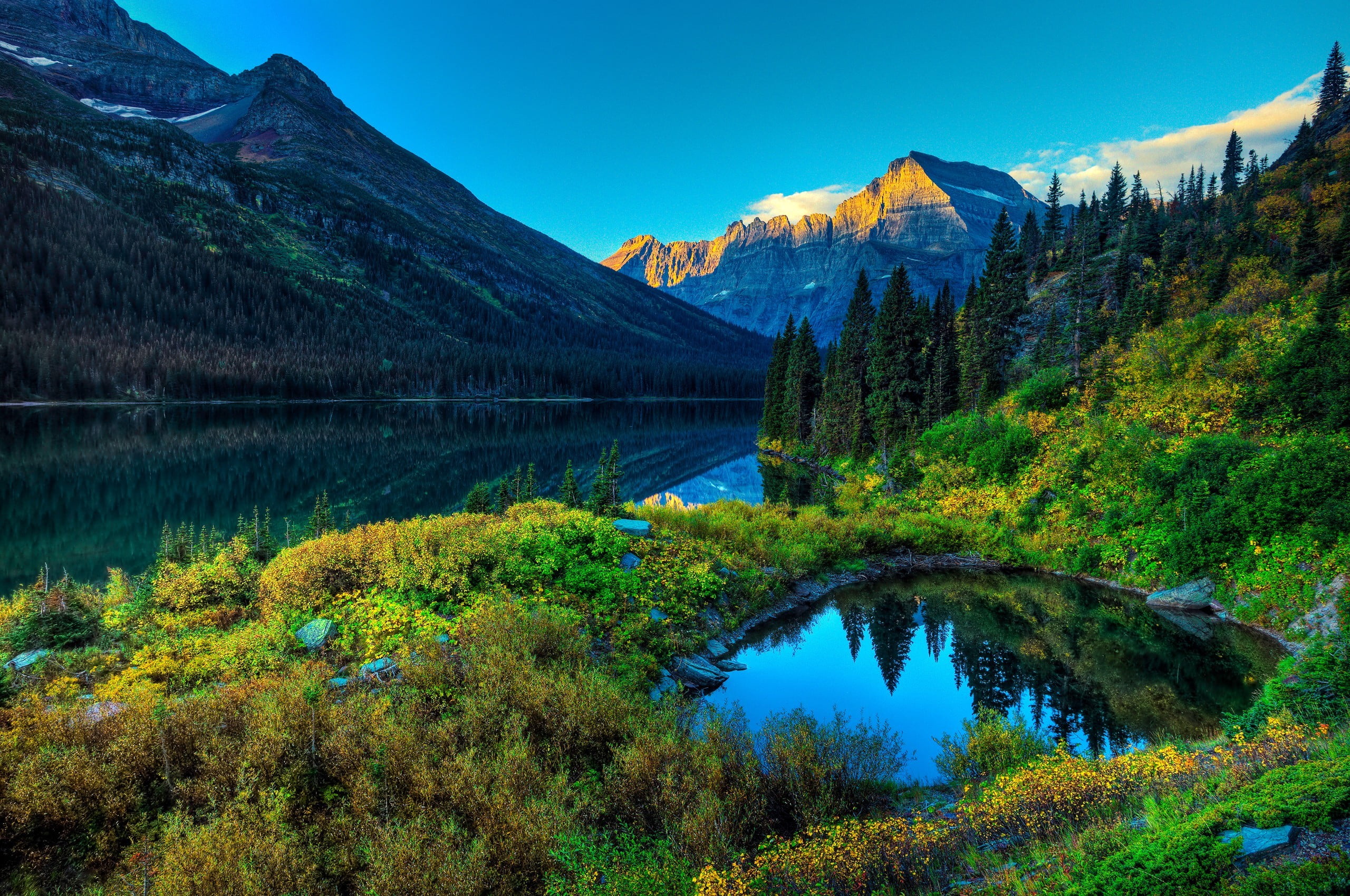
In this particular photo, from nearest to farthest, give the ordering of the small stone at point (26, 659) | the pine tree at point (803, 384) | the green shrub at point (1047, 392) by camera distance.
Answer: the small stone at point (26, 659)
the green shrub at point (1047, 392)
the pine tree at point (803, 384)

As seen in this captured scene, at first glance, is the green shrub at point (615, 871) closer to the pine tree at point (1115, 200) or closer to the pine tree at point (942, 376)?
the pine tree at point (942, 376)

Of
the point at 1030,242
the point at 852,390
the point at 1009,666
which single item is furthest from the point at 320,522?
the point at 1030,242

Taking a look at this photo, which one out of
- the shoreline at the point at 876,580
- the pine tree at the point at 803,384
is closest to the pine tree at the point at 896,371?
the pine tree at the point at 803,384

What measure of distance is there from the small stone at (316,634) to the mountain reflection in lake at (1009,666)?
8989mm

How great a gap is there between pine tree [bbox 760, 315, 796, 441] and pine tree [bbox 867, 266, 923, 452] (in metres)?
23.3

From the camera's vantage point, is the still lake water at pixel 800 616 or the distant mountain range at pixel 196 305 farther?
the distant mountain range at pixel 196 305

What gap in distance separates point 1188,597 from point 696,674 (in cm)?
1841

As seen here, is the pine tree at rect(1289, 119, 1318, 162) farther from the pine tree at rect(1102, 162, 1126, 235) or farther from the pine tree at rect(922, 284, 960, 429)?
the pine tree at rect(922, 284, 960, 429)

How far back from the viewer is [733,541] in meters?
23.5

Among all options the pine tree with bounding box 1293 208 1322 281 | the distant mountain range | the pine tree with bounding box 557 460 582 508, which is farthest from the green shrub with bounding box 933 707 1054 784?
the distant mountain range

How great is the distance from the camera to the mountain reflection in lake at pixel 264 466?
86.8ft

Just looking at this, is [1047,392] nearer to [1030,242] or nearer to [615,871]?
[615,871]

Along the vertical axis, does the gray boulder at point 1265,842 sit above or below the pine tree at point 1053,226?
below

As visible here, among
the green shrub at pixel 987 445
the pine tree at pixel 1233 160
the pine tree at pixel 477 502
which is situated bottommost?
the pine tree at pixel 477 502
